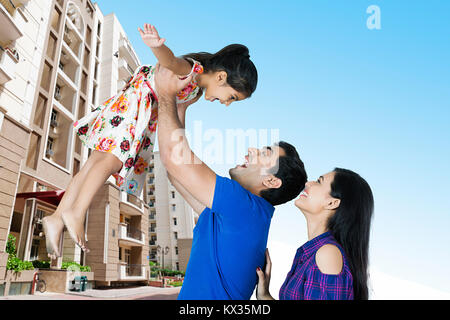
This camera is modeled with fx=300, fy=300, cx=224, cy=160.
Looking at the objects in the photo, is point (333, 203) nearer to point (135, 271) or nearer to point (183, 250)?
point (135, 271)

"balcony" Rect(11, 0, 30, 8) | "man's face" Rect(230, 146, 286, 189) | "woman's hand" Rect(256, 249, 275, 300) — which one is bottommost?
"woman's hand" Rect(256, 249, 275, 300)

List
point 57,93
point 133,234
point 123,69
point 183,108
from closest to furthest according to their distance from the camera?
point 183,108, point 57,93, point 133,234, point 123,69

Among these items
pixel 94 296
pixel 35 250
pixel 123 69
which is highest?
pixel 123 69

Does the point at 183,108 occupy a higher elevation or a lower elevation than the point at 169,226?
lower

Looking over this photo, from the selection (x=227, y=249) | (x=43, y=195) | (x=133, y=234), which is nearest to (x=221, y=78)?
(x=227, y=249)

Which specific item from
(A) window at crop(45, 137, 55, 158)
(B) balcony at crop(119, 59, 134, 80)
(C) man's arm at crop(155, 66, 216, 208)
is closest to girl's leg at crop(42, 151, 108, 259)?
(C) man's arm at crop(155, 66, 216, 208)

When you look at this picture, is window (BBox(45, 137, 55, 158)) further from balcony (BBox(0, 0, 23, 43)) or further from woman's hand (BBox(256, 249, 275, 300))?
woman's hand (BBox(256, 249, 275, 300))

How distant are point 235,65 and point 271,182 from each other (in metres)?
0.55

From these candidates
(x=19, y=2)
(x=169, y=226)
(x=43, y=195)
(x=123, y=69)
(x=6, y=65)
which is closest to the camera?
(x=6, y=65)

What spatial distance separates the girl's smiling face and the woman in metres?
0.53

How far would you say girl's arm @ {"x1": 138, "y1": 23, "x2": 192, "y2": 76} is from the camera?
38.1 inches

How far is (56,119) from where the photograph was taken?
393 inches

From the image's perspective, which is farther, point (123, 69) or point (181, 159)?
point (123, 69)
